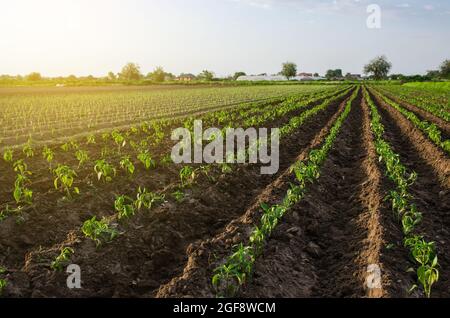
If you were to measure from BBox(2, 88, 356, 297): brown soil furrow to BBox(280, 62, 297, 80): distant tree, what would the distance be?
471 feet

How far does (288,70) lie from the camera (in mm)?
148250

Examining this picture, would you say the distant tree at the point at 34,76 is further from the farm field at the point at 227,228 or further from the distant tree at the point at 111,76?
the farm field at the point at 227,228

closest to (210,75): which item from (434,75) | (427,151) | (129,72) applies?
(129,72)

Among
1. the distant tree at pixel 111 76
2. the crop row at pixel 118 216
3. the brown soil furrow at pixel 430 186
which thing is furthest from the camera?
the distant tree at pixel 111 76

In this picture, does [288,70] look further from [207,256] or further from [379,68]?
[207,256]

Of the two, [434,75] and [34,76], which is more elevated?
[34,76]

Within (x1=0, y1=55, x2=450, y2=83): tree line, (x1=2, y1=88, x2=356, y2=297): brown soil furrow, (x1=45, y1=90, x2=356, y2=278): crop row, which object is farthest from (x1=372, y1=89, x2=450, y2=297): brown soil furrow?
(x1=0, y1=55, x2=450, y2=83): tree line

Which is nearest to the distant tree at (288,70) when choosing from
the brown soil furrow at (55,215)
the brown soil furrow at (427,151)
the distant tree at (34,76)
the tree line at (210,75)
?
the tree line at (210,75)

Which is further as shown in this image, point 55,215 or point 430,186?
point 430,186

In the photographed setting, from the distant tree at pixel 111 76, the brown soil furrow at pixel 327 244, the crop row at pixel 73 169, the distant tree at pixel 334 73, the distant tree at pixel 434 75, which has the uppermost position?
the distant tree at pixel 334 73

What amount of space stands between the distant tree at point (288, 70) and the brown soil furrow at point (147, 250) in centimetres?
14358

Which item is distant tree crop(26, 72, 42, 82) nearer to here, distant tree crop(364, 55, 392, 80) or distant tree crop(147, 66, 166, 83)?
distant tree crop(147, 66, 166, 83)

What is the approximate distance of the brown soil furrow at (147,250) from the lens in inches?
197

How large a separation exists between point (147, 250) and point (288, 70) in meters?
147
